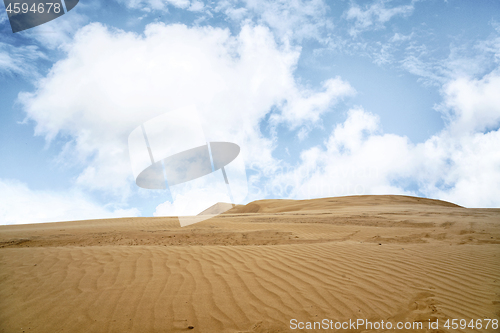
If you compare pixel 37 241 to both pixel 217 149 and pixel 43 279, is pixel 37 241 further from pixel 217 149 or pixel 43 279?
pixel 217 149

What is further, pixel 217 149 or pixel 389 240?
pixel 217 149

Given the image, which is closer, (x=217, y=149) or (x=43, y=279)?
(x=43, y=279)

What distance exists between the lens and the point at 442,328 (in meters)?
2.94

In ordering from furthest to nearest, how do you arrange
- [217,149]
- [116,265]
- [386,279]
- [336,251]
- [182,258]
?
[217,149] < [336,251] < [182,258] < [116,265] < [386,279]

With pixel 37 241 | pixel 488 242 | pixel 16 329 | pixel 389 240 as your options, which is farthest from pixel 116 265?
pixel 488 242

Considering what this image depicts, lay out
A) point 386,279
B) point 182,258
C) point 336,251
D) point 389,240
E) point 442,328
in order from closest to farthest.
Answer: point 442,328, point 386,279, point 182,258, point 336,251, point 389,240

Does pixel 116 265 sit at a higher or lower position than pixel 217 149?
lower

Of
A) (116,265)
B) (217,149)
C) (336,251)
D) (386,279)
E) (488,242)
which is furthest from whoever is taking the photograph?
(217,149)

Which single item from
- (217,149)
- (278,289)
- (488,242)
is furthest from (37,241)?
(488,242)

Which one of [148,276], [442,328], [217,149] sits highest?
[217,149]

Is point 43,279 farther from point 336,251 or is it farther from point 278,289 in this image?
point 336,251

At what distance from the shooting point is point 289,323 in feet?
9.87

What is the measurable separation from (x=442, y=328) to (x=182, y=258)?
4.40 meters

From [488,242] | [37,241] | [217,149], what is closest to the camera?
[488,242]
